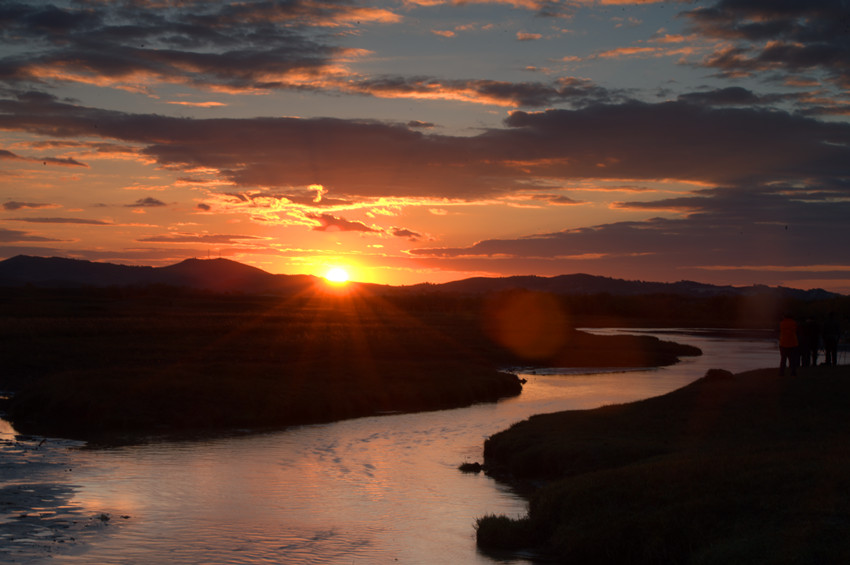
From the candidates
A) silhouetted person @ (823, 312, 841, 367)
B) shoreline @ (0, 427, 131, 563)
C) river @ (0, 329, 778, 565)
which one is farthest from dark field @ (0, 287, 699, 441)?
silhouetted person @ (823, 312, 841, 367)

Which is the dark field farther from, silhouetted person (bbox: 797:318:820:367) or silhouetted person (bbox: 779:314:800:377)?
silhouetted person (bbox: 779:314:800:377)

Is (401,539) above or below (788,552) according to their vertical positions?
below

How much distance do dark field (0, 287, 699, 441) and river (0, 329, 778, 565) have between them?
4.10 m

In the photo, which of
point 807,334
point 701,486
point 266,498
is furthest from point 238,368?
point 701,486

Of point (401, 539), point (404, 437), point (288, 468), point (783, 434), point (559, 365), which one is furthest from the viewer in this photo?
point (559, 365)

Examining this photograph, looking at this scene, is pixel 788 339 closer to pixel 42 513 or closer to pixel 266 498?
pixel 266 498

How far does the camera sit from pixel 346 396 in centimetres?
4403

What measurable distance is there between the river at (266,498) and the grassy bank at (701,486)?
1652 mm

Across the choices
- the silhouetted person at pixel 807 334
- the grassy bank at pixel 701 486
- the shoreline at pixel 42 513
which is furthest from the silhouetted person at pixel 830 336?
the shoreline at pixel 42 513

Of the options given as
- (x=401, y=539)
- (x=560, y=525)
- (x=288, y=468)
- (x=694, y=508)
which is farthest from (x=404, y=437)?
(x=694, y=508)

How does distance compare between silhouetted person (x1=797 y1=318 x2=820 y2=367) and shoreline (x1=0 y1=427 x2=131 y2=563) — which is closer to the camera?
shoreline (x1=0 y1=427 x2=131 y2=563)

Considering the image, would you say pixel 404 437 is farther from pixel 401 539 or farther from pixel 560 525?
pixel 560 525

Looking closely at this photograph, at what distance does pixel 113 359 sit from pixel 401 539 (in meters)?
39.8

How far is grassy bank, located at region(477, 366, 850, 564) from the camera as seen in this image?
1473 cm
